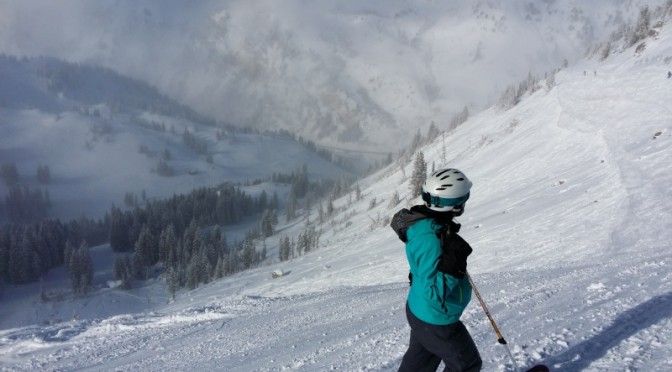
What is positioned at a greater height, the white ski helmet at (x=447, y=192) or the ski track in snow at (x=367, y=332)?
the white ski helmet at (x=447, y=192)

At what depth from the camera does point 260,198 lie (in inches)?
7638

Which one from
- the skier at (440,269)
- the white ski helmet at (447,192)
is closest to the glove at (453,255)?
the skier at (440,269)

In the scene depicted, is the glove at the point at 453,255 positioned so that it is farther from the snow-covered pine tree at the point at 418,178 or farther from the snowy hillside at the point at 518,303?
the snow-covered pine tree at the point at 418,178

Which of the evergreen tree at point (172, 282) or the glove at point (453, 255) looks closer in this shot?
the glove at point (453, 255)

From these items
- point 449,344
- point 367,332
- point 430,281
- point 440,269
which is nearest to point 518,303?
point 367,332

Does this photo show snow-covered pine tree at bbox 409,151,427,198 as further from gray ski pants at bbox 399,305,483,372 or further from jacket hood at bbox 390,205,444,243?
jacket hood at bbox 390,205,444,243

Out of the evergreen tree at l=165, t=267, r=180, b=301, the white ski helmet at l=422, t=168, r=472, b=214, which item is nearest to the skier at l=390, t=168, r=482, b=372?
the white ski helmet at l=422, t=168, r=472, b=214

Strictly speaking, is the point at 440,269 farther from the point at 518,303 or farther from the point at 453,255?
the point at 518,303

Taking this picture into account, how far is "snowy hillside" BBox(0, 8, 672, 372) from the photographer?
314 inches

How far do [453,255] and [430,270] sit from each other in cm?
30

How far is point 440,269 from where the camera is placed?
4277 mm

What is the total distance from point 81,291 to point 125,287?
348 inches

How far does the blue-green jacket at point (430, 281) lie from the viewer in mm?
4305

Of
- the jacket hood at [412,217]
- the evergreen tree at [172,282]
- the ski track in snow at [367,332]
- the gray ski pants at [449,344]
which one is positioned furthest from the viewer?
the evergreen tree at [172,282]
